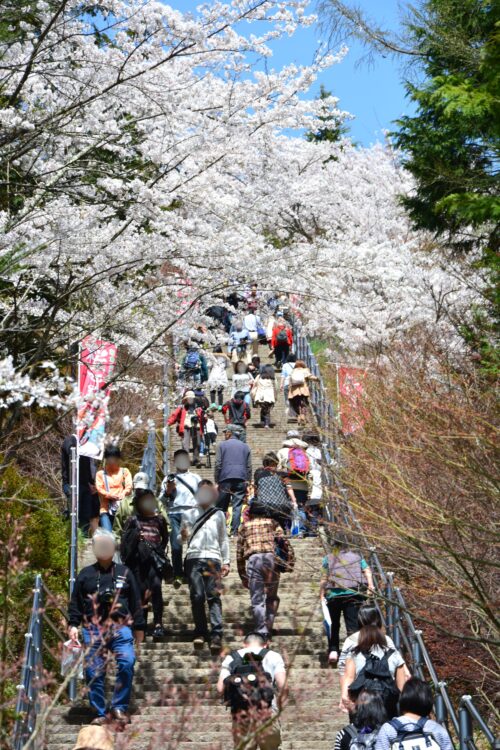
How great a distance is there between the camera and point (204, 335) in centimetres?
1266

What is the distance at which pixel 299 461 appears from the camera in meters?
13.9

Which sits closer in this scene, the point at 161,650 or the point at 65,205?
the point at 65,205

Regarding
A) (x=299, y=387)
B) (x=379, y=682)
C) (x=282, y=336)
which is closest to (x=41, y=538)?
(x=379, y=682)

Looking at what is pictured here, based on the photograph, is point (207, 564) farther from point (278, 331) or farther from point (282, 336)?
point (278, 331)

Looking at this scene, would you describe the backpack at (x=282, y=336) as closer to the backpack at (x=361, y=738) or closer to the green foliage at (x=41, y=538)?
the green foliage at (x=41, y=538)

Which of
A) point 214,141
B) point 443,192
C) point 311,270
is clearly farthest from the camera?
point 443,192

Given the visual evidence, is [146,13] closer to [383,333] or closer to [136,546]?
[136,546]

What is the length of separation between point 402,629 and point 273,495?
2134 mm

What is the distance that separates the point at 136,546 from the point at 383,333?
41.4ft

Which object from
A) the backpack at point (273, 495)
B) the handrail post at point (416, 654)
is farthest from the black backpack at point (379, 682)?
the backpack at point (273, 495)

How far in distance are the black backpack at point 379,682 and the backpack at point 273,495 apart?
10.9 feet

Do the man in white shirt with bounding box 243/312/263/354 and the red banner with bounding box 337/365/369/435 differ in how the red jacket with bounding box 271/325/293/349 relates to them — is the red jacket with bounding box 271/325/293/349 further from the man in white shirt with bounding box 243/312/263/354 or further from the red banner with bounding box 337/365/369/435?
the red banner with bounding box 337/365/369/435

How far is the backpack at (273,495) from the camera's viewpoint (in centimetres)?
1102

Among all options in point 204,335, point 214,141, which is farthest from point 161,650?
point 214,141
